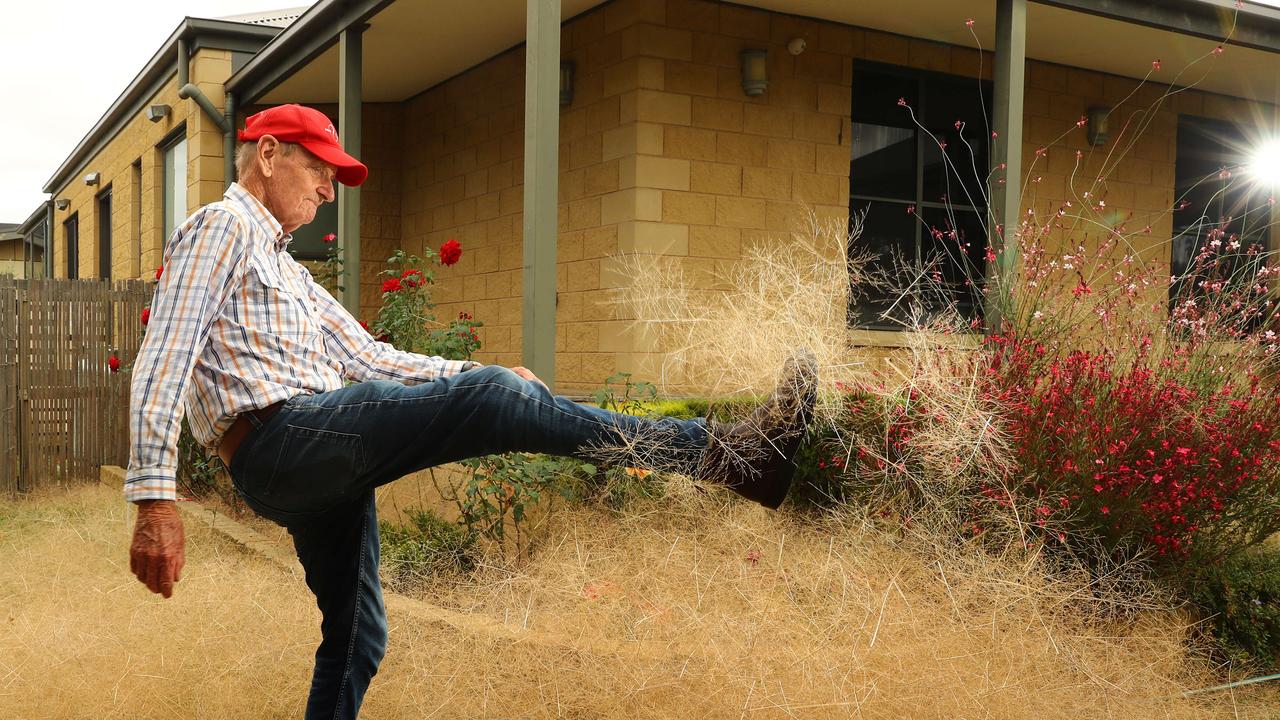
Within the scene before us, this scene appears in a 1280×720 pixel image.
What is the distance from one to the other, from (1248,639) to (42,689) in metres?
4.43

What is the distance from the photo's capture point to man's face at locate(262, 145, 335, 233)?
7.81 ft

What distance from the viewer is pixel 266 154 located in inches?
93.3

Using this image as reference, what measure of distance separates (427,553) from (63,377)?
15.3ft

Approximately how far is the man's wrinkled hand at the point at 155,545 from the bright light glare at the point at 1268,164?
994cm

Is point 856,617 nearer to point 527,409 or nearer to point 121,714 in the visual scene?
point 527,409

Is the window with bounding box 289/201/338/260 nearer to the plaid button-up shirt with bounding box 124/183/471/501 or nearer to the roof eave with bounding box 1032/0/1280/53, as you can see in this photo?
the roof eave with bounding box 1032/0/1280/53

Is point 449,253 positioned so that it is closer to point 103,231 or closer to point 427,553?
point 427,553

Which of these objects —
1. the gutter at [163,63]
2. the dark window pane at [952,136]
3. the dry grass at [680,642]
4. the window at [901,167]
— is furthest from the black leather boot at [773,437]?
the gutter at [163,63]

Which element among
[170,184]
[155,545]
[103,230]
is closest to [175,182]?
[170,184]

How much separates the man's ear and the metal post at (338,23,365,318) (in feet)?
16.7

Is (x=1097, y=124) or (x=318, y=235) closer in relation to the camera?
(x=1097, y=124)

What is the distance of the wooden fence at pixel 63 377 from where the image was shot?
754 cm

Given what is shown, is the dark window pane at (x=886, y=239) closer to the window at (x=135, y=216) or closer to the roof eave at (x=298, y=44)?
the roof eave at (x=298, y=44)

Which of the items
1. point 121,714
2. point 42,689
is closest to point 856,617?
point 121,714
